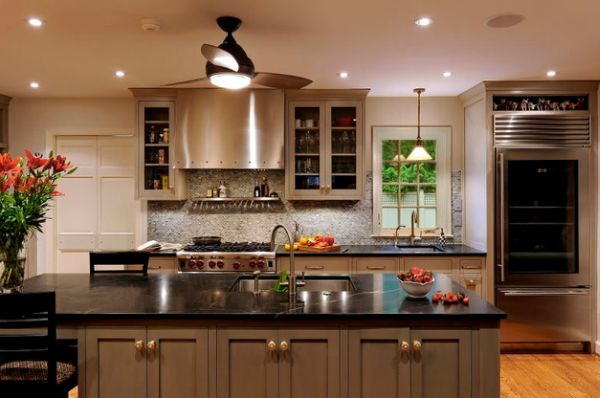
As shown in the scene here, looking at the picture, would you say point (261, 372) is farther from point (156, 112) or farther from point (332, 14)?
point (156, 112)

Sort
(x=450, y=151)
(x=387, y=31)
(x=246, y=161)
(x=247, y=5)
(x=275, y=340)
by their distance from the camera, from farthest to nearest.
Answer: (x=450, y=151) → (x=246, y=161) → (x=387, y=31) → (x=247, y=5) → (x=275, y=340)

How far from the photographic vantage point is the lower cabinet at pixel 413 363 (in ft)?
6.98

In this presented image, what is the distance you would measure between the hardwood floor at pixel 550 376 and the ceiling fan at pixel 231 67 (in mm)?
2859

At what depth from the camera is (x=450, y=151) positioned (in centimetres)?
493

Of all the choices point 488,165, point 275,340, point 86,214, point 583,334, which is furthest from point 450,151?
point 86,214

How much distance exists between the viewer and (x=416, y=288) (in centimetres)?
235

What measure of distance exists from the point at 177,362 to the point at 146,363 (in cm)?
15

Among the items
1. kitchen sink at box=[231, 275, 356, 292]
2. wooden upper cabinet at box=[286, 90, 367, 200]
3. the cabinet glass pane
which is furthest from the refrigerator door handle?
the cabinet glass pane

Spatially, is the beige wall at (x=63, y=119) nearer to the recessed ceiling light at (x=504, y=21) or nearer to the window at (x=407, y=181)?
the window at (x=407, y=181)

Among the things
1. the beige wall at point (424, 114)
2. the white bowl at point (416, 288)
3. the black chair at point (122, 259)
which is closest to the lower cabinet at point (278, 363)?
the white bowl at point (416, 288)

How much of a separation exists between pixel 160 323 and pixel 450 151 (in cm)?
383

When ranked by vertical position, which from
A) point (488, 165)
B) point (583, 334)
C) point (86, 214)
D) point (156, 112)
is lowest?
point (583, 334)

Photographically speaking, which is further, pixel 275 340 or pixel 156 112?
pixel 156 112

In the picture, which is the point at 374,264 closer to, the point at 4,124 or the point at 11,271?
the point at 11,271
